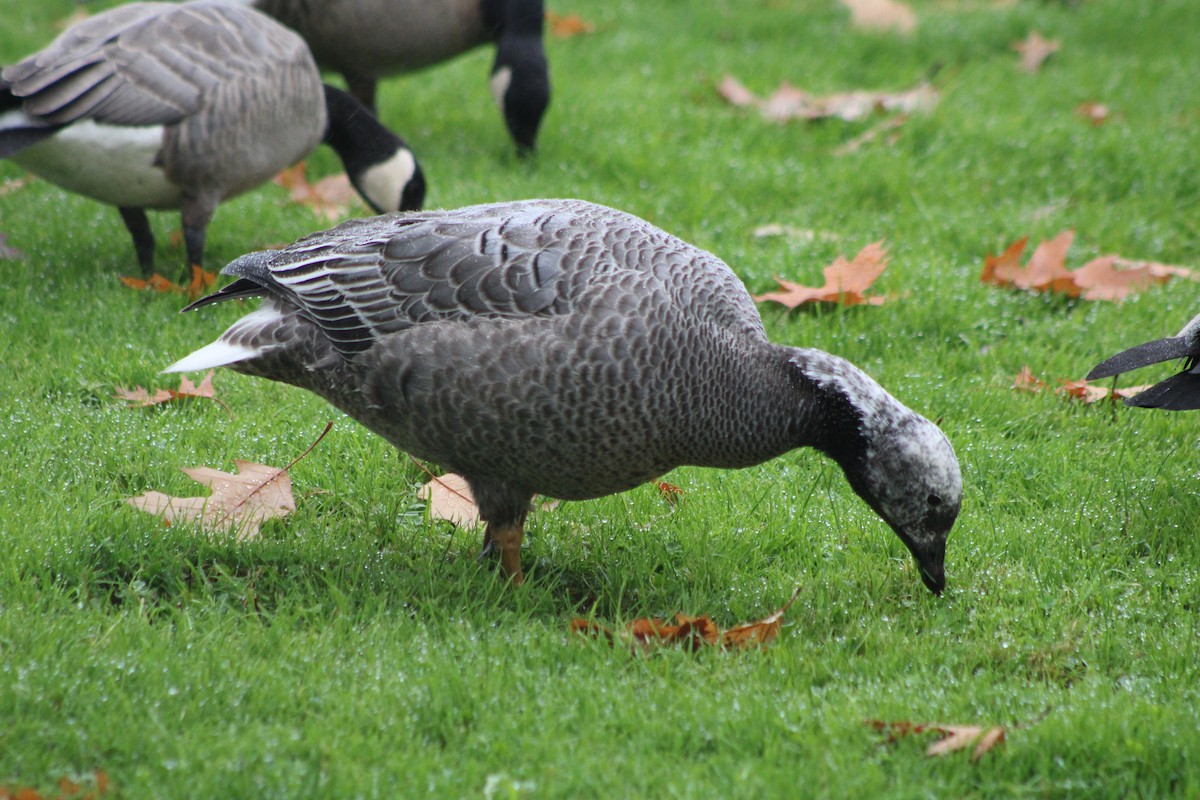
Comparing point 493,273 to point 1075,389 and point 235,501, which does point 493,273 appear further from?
point 1075,389

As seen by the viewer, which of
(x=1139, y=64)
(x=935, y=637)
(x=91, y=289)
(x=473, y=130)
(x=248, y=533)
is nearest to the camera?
(x=935, y=637)

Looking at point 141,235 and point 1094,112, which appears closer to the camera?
point 141,235

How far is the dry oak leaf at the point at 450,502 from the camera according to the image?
4.15 meters

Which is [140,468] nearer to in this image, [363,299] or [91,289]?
[363,299]

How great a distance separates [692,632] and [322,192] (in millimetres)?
4362

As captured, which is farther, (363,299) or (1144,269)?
(1144,269)

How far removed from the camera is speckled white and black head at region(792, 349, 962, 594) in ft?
11.3

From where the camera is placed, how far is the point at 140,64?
5.41 meters

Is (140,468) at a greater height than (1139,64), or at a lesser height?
lesser

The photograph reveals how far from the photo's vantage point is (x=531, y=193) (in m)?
6.53

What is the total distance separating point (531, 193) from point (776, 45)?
338 cm

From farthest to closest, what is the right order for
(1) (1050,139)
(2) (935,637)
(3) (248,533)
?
(1) (1050,139)
(3) (248,533)
(2) (935,637)

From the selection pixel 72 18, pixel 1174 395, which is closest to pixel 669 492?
pixel 1174 395

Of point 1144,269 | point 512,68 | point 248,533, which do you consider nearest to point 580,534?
point 248,533
